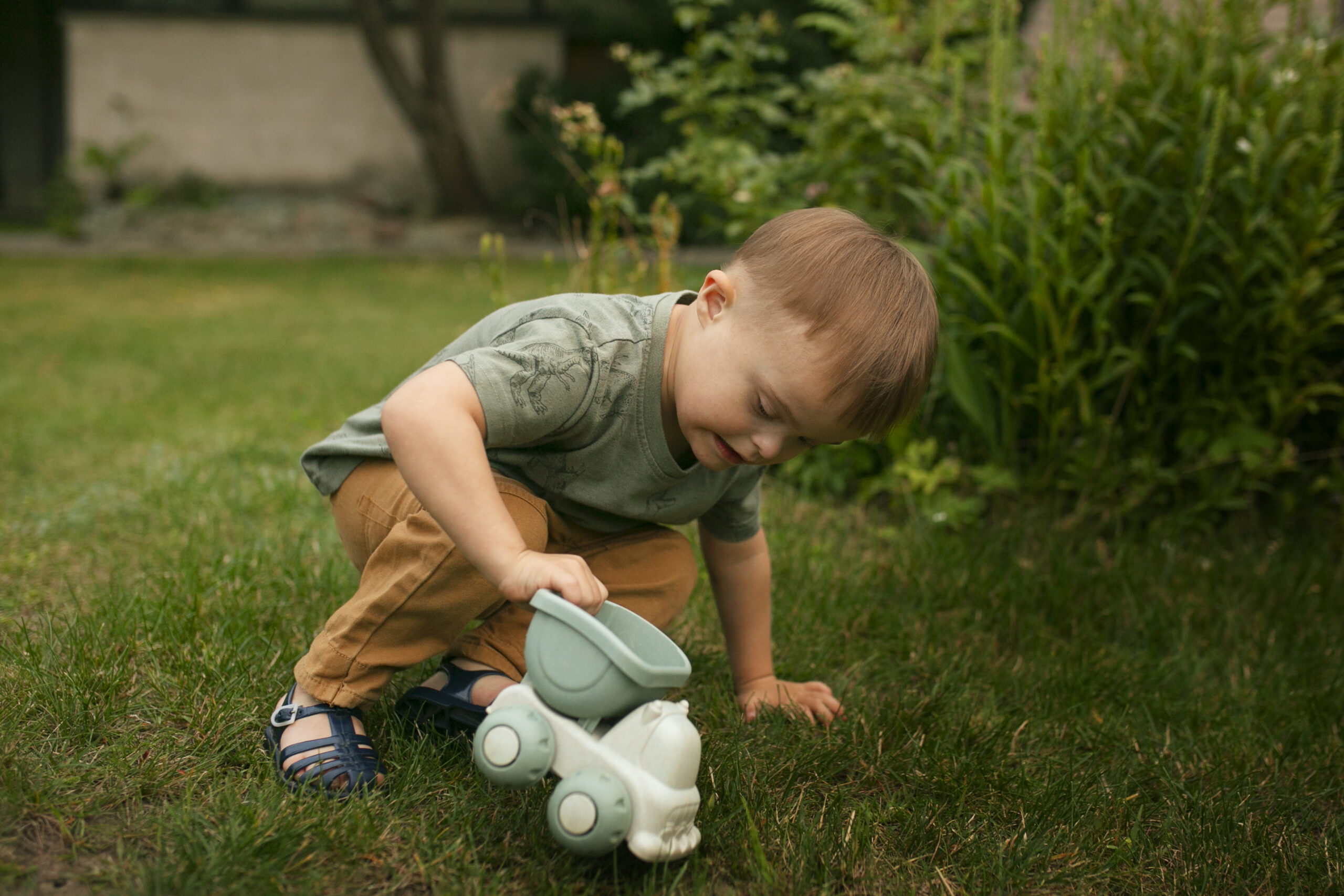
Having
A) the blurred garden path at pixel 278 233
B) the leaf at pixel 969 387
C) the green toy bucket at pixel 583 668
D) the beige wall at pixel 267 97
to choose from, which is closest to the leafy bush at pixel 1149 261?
the leaf at pixel 969 387

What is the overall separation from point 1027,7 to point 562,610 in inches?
317

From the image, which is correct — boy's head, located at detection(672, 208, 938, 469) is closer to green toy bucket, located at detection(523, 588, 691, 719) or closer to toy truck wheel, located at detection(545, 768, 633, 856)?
green toy bucket, located at detection(523, 588, 691, 719)

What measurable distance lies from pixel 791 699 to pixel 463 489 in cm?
80

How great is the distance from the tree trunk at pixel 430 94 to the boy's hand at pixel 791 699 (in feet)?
38.0

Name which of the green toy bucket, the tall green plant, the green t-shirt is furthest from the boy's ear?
the tall green plant

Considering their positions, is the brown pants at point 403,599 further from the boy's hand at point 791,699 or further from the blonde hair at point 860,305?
the blonde hair at point 860,305

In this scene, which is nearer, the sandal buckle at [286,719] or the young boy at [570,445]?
the young boy at [570,445]

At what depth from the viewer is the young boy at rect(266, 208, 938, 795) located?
1.39 meters

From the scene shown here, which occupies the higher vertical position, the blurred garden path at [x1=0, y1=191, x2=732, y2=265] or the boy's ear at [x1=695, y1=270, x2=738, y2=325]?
the boy's ear at [x1=695, y1=270, x2=738, y2=325]

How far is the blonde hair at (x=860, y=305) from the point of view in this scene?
1.42 m

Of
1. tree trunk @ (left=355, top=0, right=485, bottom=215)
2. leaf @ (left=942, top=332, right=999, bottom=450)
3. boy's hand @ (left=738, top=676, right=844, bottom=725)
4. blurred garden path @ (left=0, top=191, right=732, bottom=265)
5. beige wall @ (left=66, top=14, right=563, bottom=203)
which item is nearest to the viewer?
boy's hand @ (left=738, top=676, right=844, bottom=725)

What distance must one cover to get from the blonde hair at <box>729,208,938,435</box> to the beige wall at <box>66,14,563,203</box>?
12395 mm

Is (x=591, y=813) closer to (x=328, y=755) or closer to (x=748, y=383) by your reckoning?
(x=328, y=755)

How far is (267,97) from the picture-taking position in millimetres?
13266
